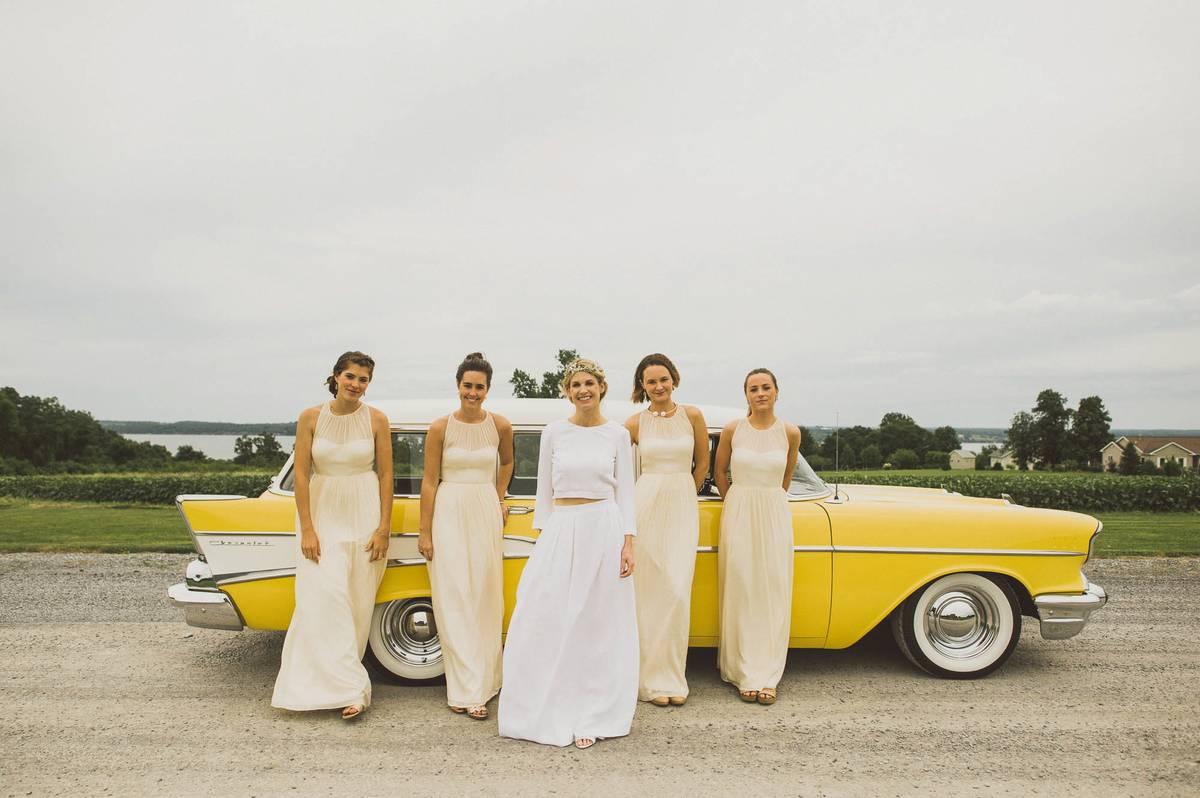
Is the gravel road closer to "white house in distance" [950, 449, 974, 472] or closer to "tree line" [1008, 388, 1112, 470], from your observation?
"white house in distance" [950, 449, 974, 472]

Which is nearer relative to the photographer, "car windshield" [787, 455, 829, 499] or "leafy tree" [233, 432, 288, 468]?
"car windshield" [787, 455, 829, 499]

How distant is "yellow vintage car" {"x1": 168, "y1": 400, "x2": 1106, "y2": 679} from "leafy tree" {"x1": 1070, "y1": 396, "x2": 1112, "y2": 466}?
192 ft

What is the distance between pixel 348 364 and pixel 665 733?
2762 millimetres

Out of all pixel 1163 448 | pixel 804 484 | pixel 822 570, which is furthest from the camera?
pixel 1163 448

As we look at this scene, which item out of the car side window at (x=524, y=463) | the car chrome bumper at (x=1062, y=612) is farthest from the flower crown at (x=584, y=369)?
the car chrome bumper at (x=1062, y=612)

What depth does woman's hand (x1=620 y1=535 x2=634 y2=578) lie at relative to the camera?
14.1 feet

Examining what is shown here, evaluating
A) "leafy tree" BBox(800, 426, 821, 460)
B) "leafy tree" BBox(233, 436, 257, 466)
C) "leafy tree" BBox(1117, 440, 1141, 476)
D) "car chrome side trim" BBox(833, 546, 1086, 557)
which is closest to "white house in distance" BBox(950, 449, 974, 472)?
"leafy tree" BBox(1117, 440, 1141, 476)

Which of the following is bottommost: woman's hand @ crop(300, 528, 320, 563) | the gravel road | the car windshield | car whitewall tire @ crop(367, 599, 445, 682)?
the gravel road

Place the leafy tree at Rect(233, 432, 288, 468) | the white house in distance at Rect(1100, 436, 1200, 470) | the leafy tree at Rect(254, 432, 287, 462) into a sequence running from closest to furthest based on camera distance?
the leafy tree at Rect(254, 432, 287, 462)
the leafy tree at Rect(233, 432, 288, 468)
the white house in distance at Rect(1100, 436, 1200, 470)

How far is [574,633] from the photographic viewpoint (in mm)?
4227

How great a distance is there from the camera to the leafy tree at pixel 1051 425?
184ft

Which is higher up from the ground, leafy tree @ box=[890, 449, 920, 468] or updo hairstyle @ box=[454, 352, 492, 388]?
updo hairstyle @ box=[454, 352, 492, 388]

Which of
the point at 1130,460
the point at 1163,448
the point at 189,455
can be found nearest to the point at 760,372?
the point at 189,455

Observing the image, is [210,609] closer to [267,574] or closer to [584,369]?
[267,574]
